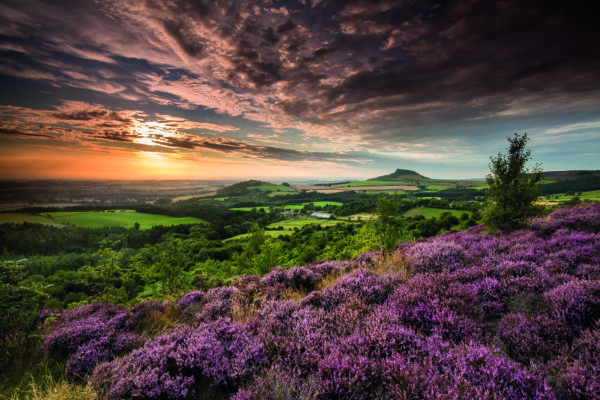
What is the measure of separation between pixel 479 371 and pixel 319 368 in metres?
1.99

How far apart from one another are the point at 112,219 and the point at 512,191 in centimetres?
14867

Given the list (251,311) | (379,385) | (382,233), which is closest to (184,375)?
(251,311)

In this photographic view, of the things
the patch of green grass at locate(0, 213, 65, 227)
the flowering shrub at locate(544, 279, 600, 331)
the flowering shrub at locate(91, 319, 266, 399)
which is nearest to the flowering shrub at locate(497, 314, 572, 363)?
the flowering shrub at locate(544, 279, 600, 331)

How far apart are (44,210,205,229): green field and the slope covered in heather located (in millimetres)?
126203

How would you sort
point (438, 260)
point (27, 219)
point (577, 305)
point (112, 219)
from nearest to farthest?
point (577, 305) → point (438, 260) → point (27, 219) → point (112, 219)

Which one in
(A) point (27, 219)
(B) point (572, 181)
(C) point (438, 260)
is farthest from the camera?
(B) point (572, 181)

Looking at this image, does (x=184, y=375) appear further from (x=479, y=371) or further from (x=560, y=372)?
(x=560, y=372)

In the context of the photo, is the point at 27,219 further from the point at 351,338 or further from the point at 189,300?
the point at 351,338

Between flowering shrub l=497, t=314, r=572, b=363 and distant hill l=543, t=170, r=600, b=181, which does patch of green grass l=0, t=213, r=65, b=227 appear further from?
distant hill l=543, t=170, r=600, b=181

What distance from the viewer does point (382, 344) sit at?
336cm

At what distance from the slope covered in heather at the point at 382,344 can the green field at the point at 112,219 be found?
12620 centimetres

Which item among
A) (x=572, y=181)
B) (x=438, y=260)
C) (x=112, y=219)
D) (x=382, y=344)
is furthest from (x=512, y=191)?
(x=572, y=181)

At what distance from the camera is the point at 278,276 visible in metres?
8.31

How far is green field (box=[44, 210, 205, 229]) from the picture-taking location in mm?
103944
